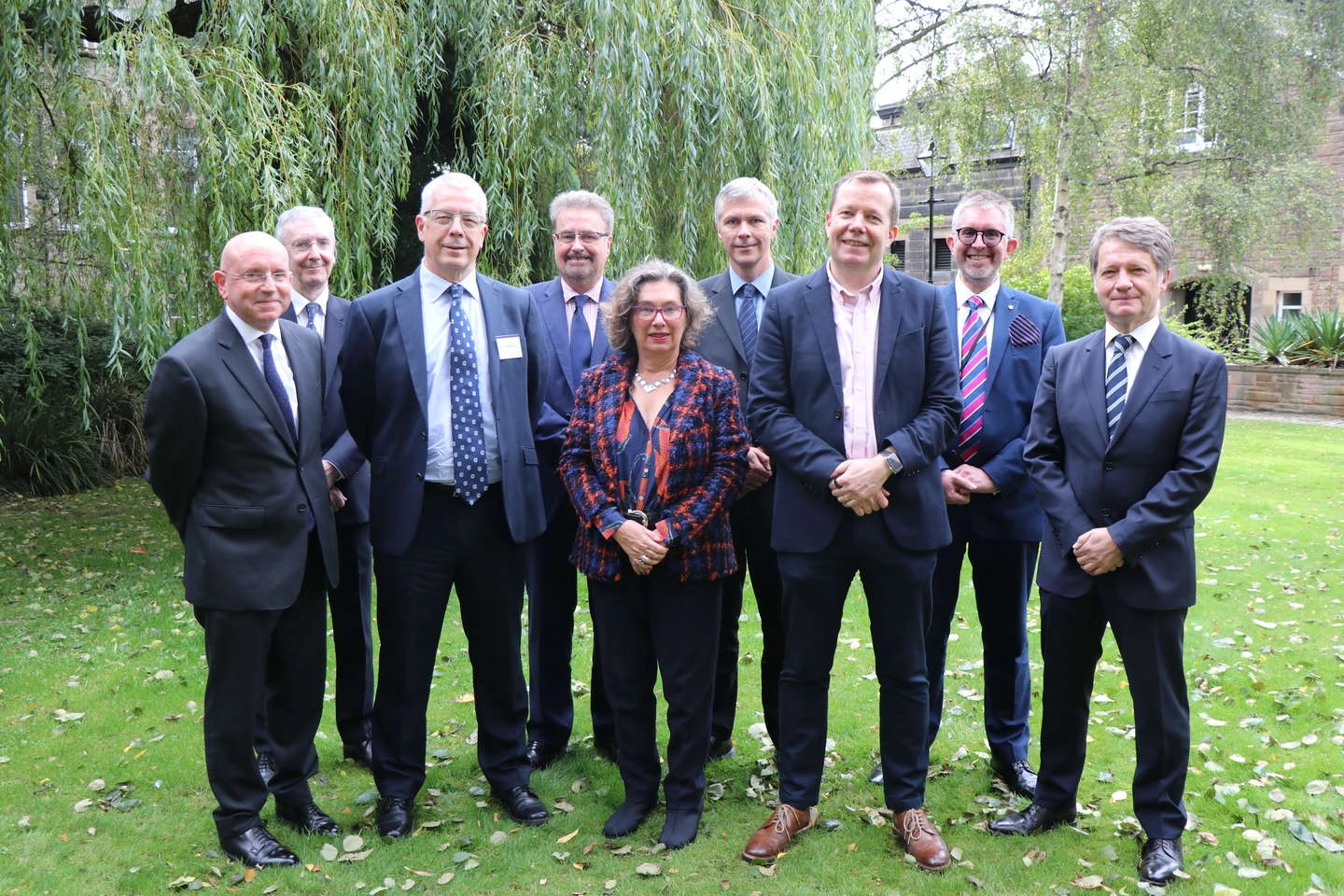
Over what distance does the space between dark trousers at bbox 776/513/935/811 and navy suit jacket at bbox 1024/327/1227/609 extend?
0.49 m

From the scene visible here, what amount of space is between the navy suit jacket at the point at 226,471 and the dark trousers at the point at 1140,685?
2632 mm

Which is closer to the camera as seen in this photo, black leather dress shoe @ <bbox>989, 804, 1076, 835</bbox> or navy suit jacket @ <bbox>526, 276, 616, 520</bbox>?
black leather dress shoe @ <bbox>989, 804, 1076, 835</bbox>

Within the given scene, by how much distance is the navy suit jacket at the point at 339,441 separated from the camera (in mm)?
4062

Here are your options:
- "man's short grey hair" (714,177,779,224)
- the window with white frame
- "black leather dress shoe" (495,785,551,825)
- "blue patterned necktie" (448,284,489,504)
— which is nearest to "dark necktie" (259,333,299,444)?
"blue patterned necktie" (448,284,489,504)

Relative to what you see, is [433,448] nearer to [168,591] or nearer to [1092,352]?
[1092,352]

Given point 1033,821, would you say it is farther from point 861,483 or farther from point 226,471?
point 226,471

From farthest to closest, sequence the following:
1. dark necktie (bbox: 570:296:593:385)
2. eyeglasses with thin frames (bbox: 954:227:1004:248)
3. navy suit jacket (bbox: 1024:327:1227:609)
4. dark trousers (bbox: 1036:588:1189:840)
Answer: dark necktie (bbox: 570:296:593:385) → eyeglasses with thin frames (bbox: 954:227:1004:248) → dark trousers (bbox: 1036:588:1189:840) → navy suit jacket (bbox: 1024:327:1227:609)

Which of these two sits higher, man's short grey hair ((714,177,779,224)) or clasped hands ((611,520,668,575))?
man's short grey hair ((714,177,779,224))

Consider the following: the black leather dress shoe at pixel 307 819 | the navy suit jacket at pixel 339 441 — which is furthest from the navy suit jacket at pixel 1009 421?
the black leather dress shoe at pixel 307 819

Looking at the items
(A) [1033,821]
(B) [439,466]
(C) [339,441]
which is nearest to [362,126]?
(C) [339,441]

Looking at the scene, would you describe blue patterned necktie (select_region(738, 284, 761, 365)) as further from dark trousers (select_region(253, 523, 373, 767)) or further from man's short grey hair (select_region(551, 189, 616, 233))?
dark trousers (select_region(253, 523, 373, 767))

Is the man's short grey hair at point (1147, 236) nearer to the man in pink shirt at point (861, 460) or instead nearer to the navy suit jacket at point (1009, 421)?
the navy suit jacket at point (1009, 421)

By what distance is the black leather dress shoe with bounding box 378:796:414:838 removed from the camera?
150 inches

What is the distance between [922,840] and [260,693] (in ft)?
7.62
